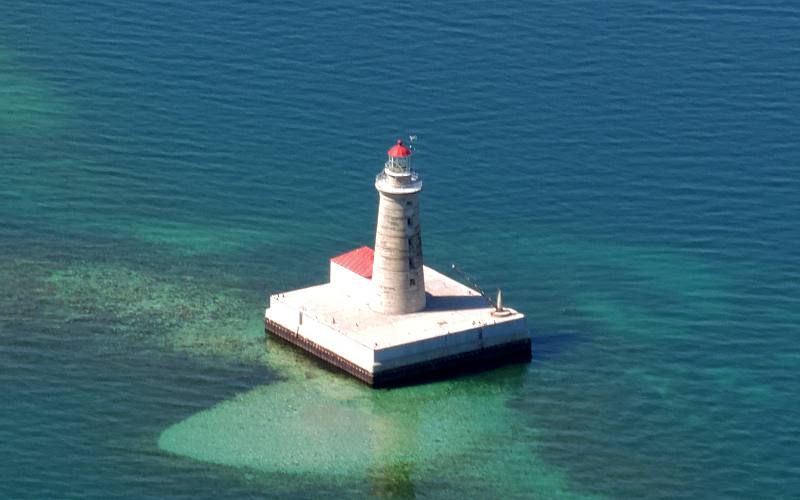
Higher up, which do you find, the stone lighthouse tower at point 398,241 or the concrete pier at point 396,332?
the stone lighthouse tower at point 398,241

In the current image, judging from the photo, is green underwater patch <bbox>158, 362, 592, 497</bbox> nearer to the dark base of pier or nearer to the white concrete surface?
the dark base of pier

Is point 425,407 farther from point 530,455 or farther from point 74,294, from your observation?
point 74,294

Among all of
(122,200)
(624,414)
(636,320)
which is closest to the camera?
(624,414)

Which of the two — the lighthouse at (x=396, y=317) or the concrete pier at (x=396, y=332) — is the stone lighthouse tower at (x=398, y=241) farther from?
the concrete pier at (x=396, y=332)

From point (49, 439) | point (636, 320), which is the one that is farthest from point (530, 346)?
point (49, 439)

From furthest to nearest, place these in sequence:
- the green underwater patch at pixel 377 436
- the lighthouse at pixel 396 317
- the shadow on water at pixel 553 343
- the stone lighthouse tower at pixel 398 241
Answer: the shadow on water at pixel 553 343 → the stone lighthouse tower at pixel 398 241 → the lighthouse at pixel 396 317 → the green underwater patch at pixel 377 436

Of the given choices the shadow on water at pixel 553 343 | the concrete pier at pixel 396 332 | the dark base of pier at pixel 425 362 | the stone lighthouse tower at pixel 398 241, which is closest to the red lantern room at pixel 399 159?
the stone lighthouse tower at pixel 398 241

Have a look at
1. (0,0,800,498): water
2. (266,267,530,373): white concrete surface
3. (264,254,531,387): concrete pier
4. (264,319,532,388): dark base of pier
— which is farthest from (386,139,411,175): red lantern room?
(0,0,800,498): water
